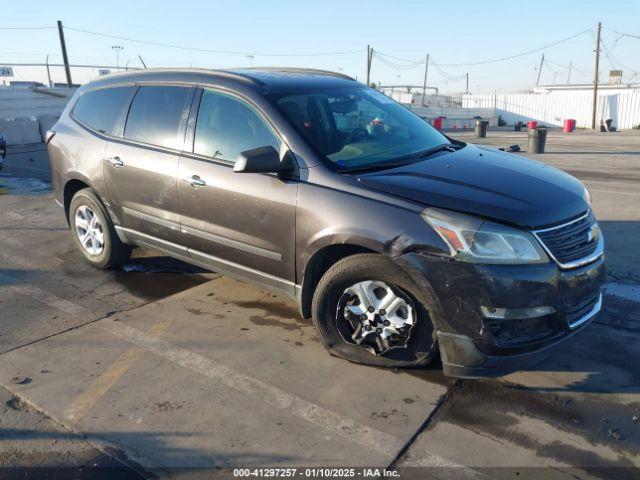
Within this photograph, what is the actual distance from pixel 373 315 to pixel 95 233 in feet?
10.8

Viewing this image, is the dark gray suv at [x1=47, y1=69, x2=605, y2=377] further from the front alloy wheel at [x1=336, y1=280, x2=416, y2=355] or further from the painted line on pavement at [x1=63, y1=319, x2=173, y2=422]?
the painted line on pavement at [x1=63, y1=319, x2=173, y2=422]

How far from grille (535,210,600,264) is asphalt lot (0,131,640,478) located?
0.66 meters

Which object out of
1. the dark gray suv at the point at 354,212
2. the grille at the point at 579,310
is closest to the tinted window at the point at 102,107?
the dark gray suv at the point at 354,212

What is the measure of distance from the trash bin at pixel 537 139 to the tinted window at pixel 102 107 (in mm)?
14400

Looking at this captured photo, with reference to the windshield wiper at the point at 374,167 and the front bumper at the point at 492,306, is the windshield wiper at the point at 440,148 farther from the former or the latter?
the front bumper at the point at 492,306

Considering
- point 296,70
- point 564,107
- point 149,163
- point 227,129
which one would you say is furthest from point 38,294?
point 564,107

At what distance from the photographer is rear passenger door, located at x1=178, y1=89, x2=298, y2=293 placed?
371cm

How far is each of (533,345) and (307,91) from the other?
8.01 ft

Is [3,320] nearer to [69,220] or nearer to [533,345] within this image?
[69,220]

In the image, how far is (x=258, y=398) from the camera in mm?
3201

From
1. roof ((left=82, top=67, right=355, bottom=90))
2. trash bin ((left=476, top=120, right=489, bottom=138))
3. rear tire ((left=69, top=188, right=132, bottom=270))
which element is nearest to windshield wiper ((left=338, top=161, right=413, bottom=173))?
roof ((left=82, top=67, right=355, bottom=90))

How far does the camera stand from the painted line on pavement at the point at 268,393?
2805 mm

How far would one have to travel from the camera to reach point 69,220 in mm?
5715

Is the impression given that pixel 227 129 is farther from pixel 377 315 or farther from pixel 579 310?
pixel 579 310
